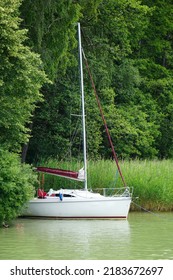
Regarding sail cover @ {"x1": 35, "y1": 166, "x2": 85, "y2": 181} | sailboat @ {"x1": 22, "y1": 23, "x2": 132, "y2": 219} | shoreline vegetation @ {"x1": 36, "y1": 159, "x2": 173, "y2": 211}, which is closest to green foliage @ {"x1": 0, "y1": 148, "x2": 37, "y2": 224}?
sailboat @ {"x1": 22, "y1": 23, "x2": 132, "y2": 219}

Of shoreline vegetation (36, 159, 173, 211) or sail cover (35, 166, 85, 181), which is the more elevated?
sail cover (35, 166, 85, 181)

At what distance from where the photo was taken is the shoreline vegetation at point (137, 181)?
4222 centimetres

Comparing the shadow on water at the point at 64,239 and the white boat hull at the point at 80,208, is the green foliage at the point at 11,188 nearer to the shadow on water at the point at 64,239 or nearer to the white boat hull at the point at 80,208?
the shadow on water at the point at 64,239

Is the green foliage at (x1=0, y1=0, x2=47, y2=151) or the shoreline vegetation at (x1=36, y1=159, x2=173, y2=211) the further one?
the shoreline vegetation at (x1=36, y1=159, x2=173, y2=211)

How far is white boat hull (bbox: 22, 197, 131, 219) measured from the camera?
3912 centimetres

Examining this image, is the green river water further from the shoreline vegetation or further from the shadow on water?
the shoreline vegetation

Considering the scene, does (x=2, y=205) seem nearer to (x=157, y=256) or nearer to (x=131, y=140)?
(x=157, y=256)

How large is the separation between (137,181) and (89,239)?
12.5 metres

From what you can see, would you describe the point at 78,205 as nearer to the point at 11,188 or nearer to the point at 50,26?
the point at 11,188

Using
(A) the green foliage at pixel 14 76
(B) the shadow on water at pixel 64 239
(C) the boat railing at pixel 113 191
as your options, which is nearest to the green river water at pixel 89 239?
(B) the shadow on water at pixel 64 239

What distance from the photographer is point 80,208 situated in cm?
3934

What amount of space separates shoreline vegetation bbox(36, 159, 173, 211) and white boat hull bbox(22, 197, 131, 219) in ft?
6.07

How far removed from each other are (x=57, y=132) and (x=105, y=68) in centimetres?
439

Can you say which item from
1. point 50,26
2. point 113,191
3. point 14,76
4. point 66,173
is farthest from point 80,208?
point 50,26
